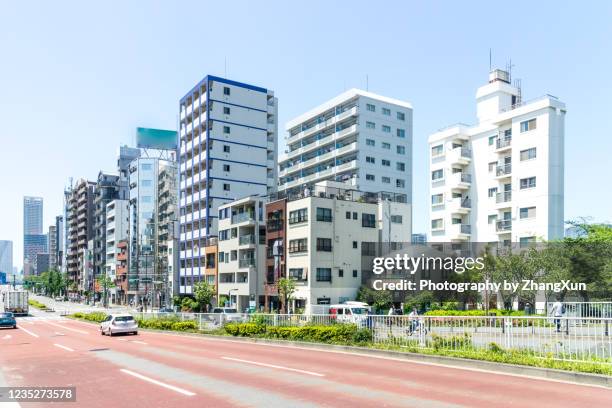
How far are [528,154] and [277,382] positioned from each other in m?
48.0

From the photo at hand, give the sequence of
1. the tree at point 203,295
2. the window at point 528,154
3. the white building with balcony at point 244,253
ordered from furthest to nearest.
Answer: the white building with balcony at point 244,253 < the tree at point 203,295 < the window at point 528,154

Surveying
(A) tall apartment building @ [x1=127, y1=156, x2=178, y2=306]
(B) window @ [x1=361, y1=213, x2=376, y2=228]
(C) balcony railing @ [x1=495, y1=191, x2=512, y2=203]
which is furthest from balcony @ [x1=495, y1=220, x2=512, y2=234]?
(A) tall apartment building @ [x1=127, y1=156, x2=178, y2=306]

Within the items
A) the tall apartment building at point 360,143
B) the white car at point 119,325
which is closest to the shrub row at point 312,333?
the white car at point 119,325

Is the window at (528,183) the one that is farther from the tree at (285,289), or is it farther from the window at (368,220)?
the tree at (285,289)

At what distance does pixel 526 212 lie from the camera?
175 ft

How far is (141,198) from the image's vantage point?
378 feet

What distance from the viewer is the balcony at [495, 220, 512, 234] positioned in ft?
180

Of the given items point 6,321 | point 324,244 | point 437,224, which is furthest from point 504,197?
point 6,321

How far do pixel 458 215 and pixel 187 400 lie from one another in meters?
54.8

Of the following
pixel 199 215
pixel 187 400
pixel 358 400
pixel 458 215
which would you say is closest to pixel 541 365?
pixel 358 400

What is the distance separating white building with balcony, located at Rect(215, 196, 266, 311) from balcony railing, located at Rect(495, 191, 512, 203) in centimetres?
2750

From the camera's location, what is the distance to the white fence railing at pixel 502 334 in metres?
13.6

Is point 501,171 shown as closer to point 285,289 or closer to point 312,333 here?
point 285,289

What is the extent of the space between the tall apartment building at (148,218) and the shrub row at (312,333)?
8157 centimetres
